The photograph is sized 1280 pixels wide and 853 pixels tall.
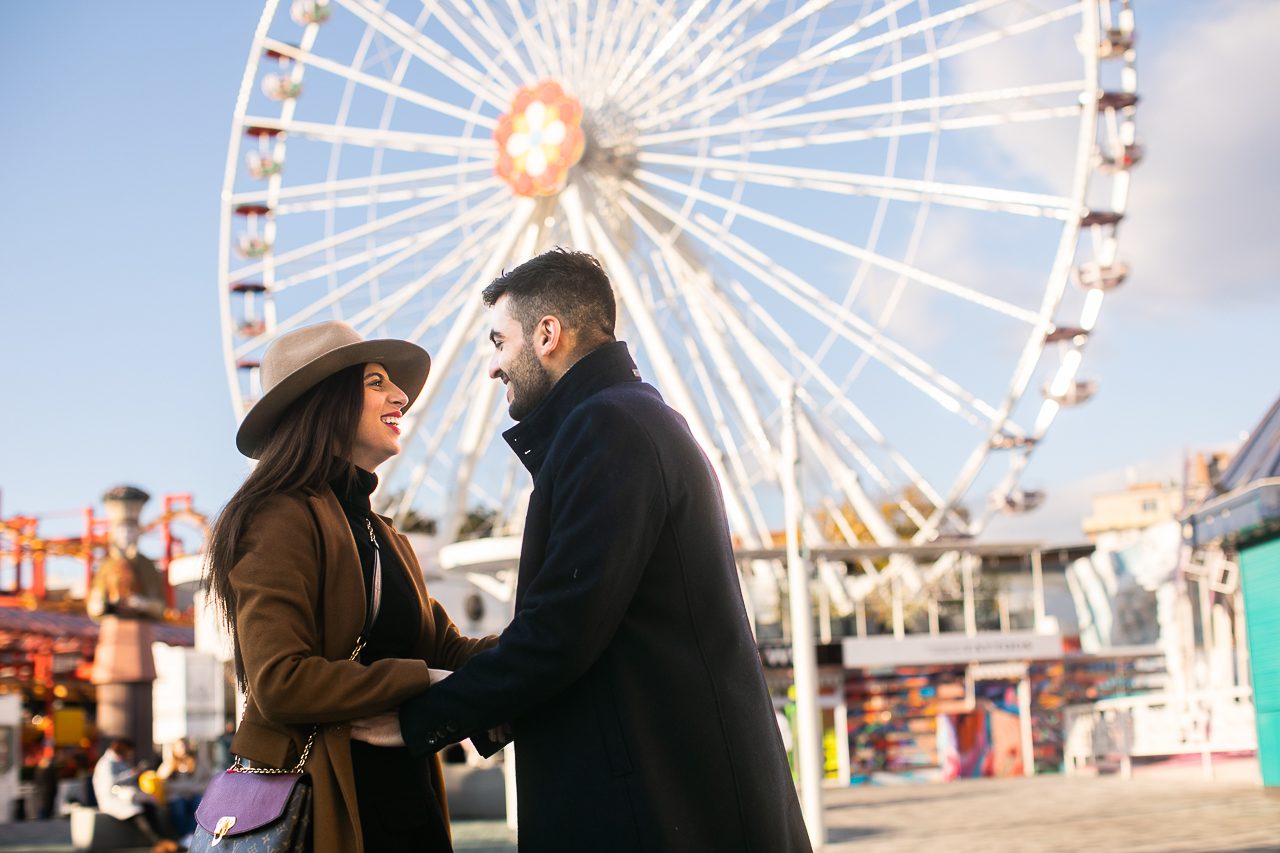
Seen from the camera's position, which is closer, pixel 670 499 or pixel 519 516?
pixel 670 499

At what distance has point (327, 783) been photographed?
2.89 m

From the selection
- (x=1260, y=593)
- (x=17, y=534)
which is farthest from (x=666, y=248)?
(x=17, y=534)

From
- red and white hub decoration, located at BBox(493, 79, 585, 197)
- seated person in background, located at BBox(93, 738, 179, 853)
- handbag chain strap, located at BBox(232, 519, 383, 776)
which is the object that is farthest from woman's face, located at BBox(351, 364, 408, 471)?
red and white hub decoration, located at BBox(493, 79, 585, 197)

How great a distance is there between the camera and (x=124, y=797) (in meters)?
14.6

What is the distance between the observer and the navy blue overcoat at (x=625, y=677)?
8.77ft

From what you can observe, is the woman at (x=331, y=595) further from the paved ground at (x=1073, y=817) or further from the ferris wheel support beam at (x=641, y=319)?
the ferris wheel support beam at (x=641, y=319)

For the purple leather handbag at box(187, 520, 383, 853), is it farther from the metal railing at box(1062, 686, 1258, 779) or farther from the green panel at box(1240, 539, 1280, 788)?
the metal railing at box(1062, 686, 1258, 779)

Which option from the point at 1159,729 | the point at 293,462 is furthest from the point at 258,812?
the point at 1159,729

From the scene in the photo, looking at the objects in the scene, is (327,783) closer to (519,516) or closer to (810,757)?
(810,757)

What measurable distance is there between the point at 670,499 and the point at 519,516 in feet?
91.0

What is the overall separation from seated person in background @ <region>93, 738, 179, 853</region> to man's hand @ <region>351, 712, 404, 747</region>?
12403mm

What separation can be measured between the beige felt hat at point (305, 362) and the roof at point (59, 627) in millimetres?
29789

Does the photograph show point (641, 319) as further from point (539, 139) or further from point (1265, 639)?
point (1265, 639)

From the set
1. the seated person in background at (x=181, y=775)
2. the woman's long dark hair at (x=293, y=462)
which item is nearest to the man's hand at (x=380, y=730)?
the woman's long dark hair at (x=293, y=462)
